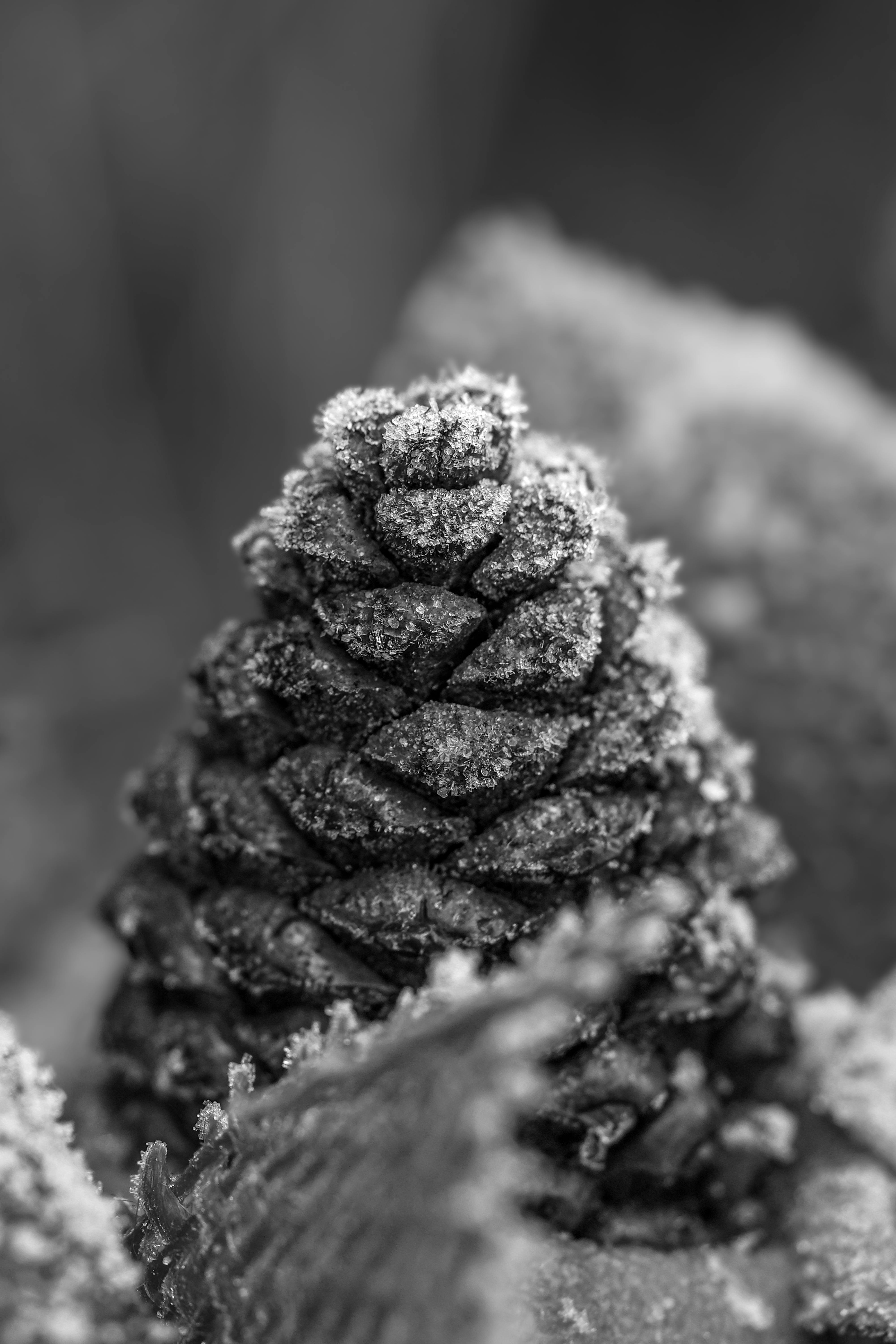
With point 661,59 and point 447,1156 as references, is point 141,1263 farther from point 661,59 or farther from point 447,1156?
point 661,59

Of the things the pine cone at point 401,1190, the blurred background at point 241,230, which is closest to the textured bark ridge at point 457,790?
the pine cone at point 401,1190

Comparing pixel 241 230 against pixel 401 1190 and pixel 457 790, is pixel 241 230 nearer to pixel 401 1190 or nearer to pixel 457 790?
pixel 457 790

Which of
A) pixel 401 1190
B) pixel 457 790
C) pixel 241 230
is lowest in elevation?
pixel 401 1190

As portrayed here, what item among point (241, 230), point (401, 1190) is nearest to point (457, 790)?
point (401, 1190)

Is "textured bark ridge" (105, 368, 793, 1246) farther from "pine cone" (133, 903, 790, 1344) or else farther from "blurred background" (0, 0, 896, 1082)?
"blurred background" (0, 0, 896, 1082)

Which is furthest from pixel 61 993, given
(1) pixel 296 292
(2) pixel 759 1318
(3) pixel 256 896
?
(1) pixel 296 292
